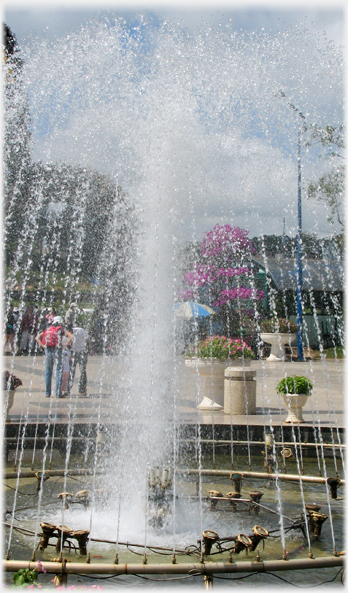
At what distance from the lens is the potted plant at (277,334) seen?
844 inches

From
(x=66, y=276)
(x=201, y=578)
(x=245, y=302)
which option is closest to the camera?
(x=201, y=578)

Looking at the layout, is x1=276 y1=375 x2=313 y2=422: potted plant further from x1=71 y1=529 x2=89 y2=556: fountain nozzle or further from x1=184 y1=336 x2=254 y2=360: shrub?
x1=71 y1=529 x2=89 y2=556: fountain nozzle

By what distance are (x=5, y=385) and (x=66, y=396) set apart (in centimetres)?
321

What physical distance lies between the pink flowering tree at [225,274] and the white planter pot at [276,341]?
1.35 m

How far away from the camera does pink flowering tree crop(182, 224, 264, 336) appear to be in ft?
63.2

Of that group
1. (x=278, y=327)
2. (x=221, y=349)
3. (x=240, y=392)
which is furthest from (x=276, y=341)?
(x=240, y=392)

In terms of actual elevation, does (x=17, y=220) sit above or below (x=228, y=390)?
above

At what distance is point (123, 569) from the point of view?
3139 millimetres

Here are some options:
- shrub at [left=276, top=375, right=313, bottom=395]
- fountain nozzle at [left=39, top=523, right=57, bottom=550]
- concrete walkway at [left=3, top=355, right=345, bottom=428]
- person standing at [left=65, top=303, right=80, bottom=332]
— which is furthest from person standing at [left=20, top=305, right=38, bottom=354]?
fountain nozzle at [left=39, top=523, right=57, bottom=550]

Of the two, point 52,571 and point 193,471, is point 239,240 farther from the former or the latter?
point 52,571

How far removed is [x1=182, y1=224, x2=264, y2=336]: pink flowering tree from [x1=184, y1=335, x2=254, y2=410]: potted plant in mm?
8571

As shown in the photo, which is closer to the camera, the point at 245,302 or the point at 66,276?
the point at 245,302

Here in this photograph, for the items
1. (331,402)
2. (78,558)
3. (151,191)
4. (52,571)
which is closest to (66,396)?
(331,402)

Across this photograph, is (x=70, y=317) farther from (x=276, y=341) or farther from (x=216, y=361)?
(x=276, y=341)
